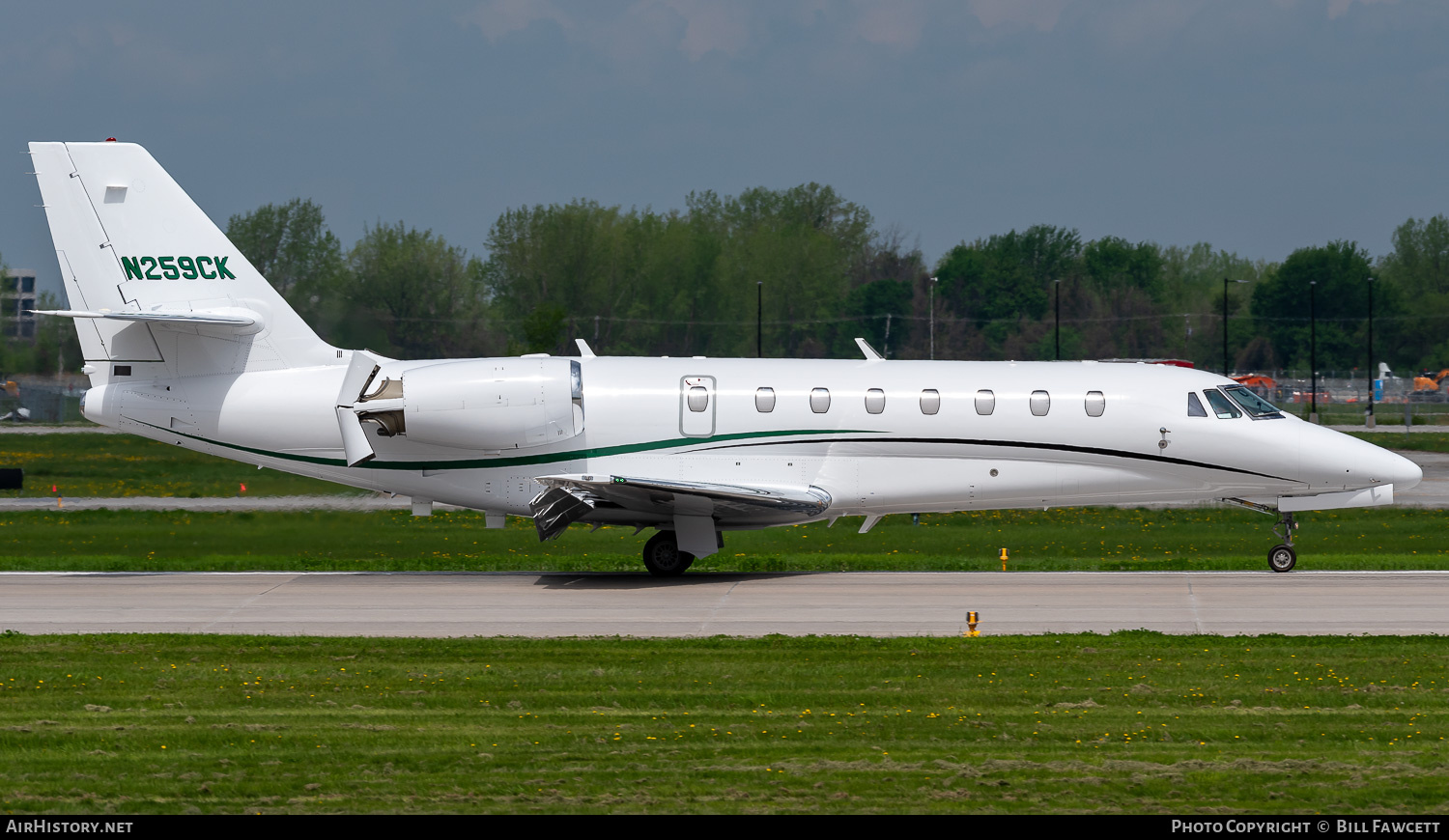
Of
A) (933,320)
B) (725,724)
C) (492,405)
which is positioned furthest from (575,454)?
(933,320)

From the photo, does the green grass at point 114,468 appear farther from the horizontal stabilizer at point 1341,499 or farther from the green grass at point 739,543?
the horizontal stabilizer at point 1341,499

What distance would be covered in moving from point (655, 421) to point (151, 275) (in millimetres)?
8152

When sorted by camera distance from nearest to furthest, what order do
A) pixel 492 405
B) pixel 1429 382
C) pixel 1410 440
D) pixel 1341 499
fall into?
pixel 492 405 → pixel 1341 499 → pixel 1410 440 → pixel 1429 382

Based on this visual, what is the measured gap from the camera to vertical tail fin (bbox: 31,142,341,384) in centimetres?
2225

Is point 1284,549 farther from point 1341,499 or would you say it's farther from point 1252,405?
point 1252,405

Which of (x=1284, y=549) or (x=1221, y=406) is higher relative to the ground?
(x=1221, y=406)

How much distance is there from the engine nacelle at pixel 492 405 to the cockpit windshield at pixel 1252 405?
10.3 metres

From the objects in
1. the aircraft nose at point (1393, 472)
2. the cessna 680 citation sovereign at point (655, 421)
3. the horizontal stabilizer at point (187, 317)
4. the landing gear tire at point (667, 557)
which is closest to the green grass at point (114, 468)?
the cessna 680 citation sovereign at point (655, 421)

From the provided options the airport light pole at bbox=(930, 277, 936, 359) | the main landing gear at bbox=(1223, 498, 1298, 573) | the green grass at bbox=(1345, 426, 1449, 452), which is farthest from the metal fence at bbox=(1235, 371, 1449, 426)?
the main landing gear at bbox=(1223, 498, 1298, 573)

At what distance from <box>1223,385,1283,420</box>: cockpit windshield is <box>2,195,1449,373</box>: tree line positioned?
1788 cm

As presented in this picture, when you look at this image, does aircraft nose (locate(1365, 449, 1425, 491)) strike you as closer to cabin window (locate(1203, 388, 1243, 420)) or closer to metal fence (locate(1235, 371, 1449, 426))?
cabin window (locate(1203, 388, 1243, 420))

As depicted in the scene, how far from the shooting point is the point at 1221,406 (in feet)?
74.7

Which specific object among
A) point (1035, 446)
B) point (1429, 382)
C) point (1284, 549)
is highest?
point (1429, 382)

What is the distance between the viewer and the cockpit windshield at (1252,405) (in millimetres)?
22778
